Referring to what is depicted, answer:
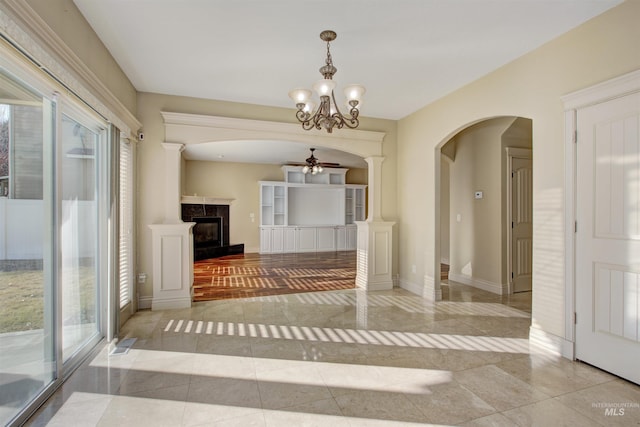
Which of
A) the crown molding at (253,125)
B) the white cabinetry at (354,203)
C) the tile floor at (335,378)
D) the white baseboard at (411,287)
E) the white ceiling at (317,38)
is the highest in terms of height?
the white ceiling at (317,38)

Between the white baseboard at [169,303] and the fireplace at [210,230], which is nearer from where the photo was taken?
the white baseboard at [169,303]

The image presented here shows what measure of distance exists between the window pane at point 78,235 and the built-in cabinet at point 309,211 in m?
6.29

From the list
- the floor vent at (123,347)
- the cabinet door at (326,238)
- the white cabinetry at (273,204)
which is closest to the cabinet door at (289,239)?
the white cabinetry at (273,204)

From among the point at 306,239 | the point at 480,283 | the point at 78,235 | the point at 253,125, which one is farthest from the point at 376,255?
the point at 306,239

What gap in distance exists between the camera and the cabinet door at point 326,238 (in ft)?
31.8

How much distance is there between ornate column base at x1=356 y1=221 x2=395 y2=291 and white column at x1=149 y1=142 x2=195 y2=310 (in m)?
2.66

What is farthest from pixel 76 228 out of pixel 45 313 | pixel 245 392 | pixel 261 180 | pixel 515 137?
pixel 261 180

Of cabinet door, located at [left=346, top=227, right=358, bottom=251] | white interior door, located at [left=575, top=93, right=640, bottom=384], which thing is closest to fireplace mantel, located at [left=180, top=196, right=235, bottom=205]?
cabinet door, located at [left=346, top=227, right=358, bottom=251]

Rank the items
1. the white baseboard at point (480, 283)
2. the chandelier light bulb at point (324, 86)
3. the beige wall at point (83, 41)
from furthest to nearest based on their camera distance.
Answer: the white baseboard at point (480, 283)
the chandelier light bulb at point (324, 86)
the beige wall at point (83, 41)

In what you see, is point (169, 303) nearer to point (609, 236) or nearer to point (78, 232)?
point (78, 232)

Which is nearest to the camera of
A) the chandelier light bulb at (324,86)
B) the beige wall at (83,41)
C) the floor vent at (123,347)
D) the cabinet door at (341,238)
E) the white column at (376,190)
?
the beige wall at (83,41)

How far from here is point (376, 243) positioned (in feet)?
16.8

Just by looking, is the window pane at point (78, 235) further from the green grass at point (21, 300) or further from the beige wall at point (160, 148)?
the beige wall at point (160, 148)

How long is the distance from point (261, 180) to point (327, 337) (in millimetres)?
7053
